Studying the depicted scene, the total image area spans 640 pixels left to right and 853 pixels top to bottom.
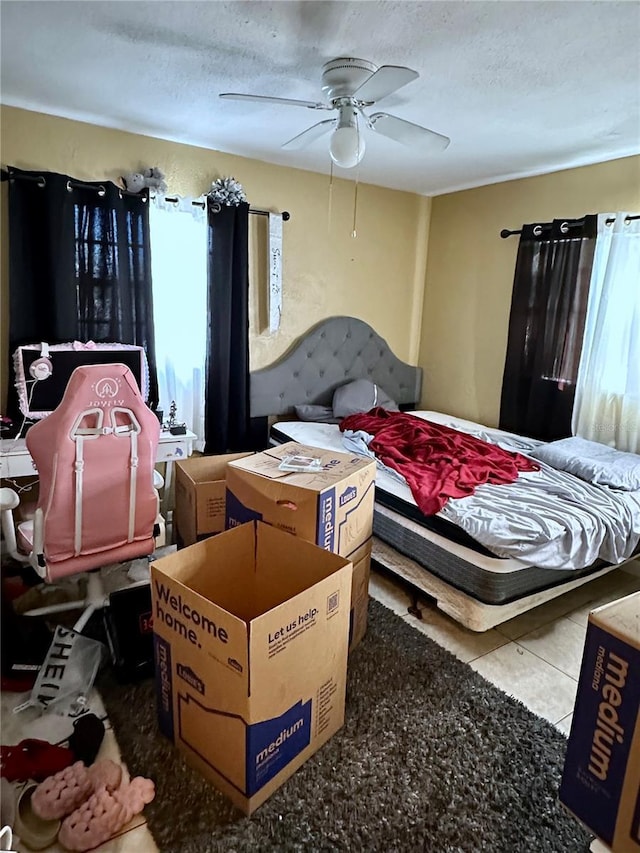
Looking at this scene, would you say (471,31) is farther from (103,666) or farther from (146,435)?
(103,666)

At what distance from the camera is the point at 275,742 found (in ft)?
4.89

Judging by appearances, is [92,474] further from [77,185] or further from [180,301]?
[77,185]

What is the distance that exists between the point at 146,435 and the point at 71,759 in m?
1.06

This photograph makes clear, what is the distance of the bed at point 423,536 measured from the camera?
215 cm

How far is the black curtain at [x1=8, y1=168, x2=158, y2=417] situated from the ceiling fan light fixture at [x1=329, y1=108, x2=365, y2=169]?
4.65ft

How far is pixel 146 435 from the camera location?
6.57 feet

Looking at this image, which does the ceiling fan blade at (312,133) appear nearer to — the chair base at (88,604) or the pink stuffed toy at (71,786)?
the chair base at (88,604)

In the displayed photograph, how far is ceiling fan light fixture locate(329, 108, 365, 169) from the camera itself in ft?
6.81

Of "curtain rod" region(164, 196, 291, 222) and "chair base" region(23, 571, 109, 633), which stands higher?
"curtain rod" region(164, 196, 291, 222)

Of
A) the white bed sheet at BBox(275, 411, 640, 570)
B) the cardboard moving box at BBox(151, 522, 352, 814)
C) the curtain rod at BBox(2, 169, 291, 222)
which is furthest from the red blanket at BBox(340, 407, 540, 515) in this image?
the curtain rod at BBox(2, 169, 291, 222)

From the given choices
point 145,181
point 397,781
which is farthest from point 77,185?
point 397,781

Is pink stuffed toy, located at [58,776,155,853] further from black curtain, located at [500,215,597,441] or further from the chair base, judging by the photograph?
black curtain, located at [500,215,597,441]

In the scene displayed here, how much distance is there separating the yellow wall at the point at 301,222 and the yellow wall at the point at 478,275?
21 centimetres

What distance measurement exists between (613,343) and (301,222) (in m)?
2.22
